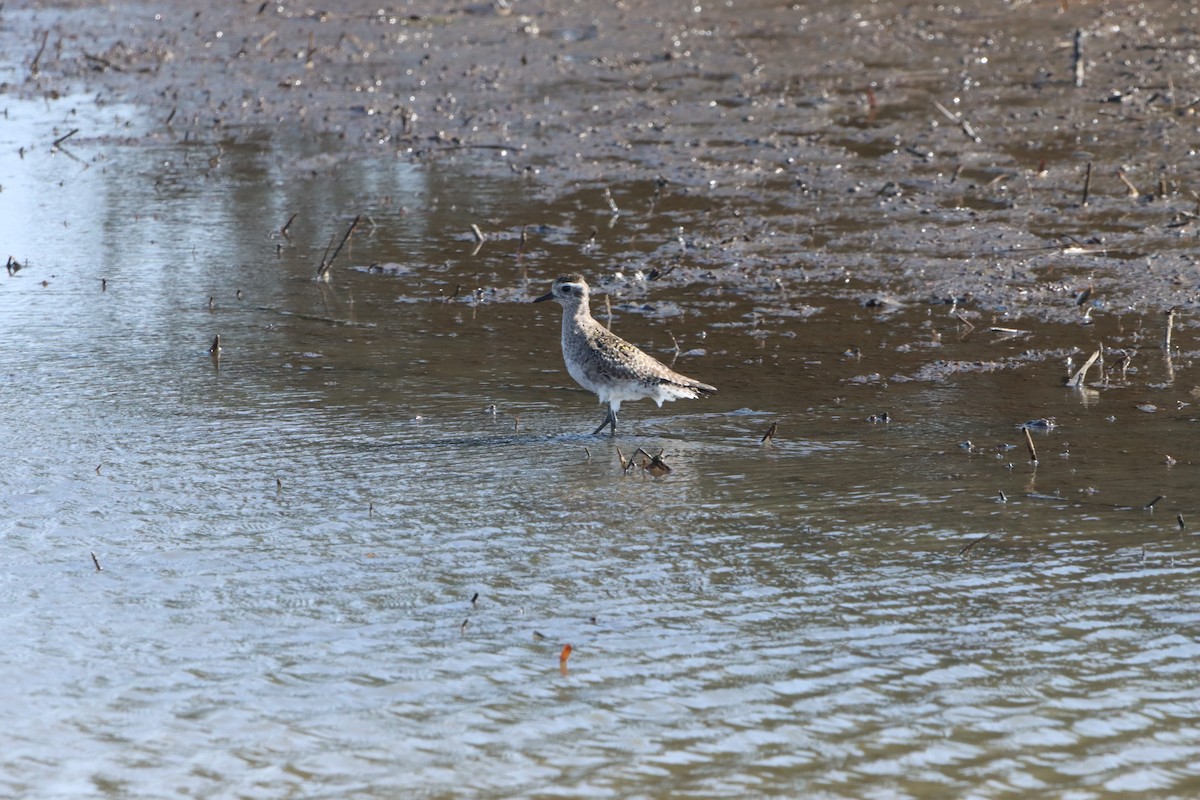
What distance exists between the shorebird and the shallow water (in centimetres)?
21

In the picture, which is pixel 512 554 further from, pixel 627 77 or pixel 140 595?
pixel 627 77

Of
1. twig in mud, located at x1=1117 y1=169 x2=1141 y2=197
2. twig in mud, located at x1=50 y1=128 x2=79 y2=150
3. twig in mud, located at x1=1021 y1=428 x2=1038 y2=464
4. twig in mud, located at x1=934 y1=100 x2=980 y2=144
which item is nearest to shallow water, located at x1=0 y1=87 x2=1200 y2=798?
twig in mud, located at x1=1021 y1=428 x2=1038 y2=464

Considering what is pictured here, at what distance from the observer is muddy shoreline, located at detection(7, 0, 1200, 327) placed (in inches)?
480

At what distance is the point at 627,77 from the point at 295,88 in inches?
164

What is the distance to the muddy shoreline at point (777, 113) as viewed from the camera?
1218 centimetres

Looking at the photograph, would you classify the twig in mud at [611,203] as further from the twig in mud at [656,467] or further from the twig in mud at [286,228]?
the twig in mud at [656,467]

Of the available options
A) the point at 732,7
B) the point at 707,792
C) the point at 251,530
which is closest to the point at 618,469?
the point at 251,530

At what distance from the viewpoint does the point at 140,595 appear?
6504 millimetres

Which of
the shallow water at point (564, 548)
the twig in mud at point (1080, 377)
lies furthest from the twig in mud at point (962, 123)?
the twig in mud at point (1080, 377)

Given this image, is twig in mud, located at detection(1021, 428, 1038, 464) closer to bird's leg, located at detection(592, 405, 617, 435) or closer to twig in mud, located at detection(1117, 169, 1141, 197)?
bird's leg, located at detection(592, 405, 617, 435)

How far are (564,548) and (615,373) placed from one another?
1883mm

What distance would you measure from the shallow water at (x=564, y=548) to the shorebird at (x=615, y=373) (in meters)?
0.21

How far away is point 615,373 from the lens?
8711 millimetres

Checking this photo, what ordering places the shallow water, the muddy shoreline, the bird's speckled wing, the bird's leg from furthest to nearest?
the muddy shoreline → the bird's leg → the bird's speckled wing → the shallow water
